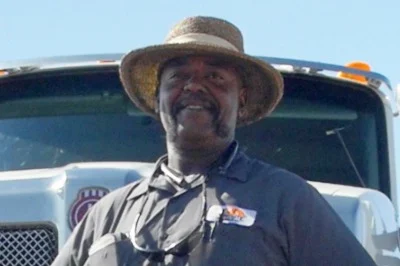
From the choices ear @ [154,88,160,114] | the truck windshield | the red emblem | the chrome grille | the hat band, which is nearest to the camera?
the hat band

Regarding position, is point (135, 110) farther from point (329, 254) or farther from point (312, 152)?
point (329, 254)

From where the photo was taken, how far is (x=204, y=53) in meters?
4.31

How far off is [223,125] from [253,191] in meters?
0.28

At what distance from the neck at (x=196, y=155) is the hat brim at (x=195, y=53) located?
303mm

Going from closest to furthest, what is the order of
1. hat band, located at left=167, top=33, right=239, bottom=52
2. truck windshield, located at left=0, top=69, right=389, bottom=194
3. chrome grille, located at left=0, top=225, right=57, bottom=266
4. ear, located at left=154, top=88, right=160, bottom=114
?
hat band, located at left=167, top=33, right=239, bottom=52, ear, located at left=154, top=88, right=160, bottom=114, chrome grille, located at left=0, top=225, right=57, bottom=266, truck windshield, located at left=0, top=69, right=389, bottom=194

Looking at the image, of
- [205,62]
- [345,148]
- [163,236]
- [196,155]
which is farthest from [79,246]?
[345,148]

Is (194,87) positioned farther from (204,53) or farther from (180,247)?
(180,247)

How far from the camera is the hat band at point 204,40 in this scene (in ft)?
14.5

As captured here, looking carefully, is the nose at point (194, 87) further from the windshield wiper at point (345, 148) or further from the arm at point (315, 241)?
the windshield wiper at point (345, 148)

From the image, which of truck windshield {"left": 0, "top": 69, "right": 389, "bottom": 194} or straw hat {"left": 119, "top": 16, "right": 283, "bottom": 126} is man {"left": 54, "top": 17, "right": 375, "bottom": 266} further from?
truck windshield {"left": 0, "top": 69, "right": 389, "bottom": 194}

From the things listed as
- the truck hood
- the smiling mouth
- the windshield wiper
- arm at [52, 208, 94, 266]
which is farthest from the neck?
the windshield wiper

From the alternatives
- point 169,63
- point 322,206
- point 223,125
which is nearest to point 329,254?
point 322,206

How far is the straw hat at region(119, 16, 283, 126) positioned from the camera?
434cm

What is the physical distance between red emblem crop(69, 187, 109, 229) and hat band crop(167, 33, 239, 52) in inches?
27.0
